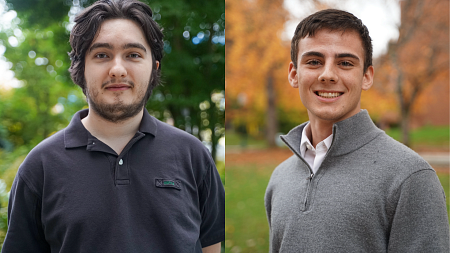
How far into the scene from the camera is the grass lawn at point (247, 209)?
4016 mm

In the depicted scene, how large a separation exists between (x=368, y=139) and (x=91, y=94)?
1.06 m

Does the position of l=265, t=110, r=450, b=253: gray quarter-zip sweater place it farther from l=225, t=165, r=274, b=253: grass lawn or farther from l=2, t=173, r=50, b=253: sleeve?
l=225, t=165, r=274, b=253: grass lawn

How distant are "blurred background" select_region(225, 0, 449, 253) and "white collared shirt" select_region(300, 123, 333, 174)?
278cm

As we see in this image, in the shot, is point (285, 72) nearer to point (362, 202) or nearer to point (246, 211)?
point (246, 211)

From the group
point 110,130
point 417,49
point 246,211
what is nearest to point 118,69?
point 110,130

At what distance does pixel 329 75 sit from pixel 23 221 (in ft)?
4.16

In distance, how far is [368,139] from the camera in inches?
51.1

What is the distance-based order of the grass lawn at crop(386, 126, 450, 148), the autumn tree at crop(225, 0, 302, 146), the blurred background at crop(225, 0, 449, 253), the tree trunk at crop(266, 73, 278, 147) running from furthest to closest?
the tree trunk at crop(266, 73, 278, 147) < the grass lawn at crop(386, 126, 450, 148) < the autumn tree at crop(225, 0, 302, 146) < the blurred background at crop(225, 0, 449, 253)

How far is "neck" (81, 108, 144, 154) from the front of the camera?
147 centimetres

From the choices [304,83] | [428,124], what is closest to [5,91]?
[304,83]

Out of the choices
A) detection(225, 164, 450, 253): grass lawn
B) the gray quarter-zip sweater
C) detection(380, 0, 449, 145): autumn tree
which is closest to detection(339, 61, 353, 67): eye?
the gray quarter-zip sweater

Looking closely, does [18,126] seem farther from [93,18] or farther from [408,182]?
[408,182]

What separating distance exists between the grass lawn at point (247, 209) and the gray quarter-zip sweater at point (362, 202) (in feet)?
8.39

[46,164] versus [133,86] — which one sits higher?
[133,86]
